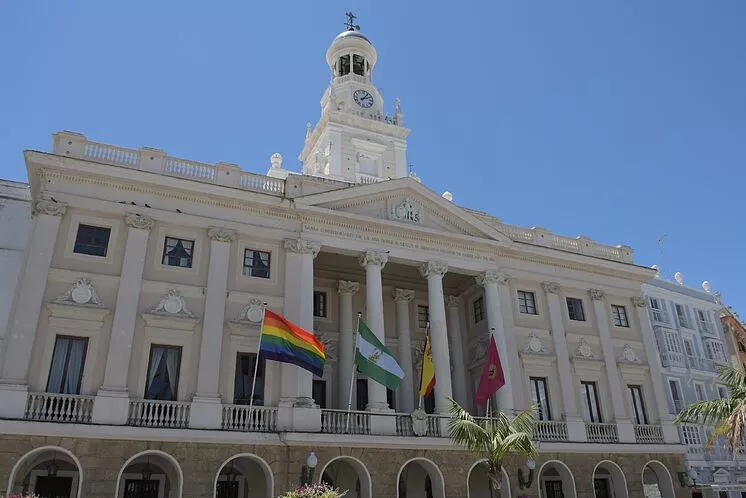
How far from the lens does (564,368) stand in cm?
2706

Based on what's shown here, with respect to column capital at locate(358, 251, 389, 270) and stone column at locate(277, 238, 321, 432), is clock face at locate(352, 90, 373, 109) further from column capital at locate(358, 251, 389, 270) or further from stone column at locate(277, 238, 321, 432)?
stone column at locate(277, 238, 321, 432)

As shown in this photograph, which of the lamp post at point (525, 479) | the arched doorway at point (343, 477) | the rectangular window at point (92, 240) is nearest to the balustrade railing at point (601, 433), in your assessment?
the lamp post at point (525, 479)

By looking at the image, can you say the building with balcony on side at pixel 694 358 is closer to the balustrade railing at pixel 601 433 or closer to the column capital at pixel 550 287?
the balustrade railing at pixel 601 433

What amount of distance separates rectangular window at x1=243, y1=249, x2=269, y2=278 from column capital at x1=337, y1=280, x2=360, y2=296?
4746mm

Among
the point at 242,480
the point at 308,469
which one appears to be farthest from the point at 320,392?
the point at 308,469

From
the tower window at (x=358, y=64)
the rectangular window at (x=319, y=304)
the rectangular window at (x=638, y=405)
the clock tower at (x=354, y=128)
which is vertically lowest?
the rectangular window at (x=638, y=405)

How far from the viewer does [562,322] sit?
2816 centimetres

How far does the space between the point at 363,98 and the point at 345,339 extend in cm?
1806

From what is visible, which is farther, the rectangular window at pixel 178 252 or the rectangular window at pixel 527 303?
the rectangular window at pixel 527 303

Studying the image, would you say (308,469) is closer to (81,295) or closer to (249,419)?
(249,419)

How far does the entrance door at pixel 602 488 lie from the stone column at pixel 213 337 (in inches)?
661

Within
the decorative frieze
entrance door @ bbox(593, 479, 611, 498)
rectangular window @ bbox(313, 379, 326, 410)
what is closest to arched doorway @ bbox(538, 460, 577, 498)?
entrance door @ bbox(593, 479, 611, 498)

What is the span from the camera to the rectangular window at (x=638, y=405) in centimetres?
2789

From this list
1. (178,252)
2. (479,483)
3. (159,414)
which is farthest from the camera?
(479,483)
